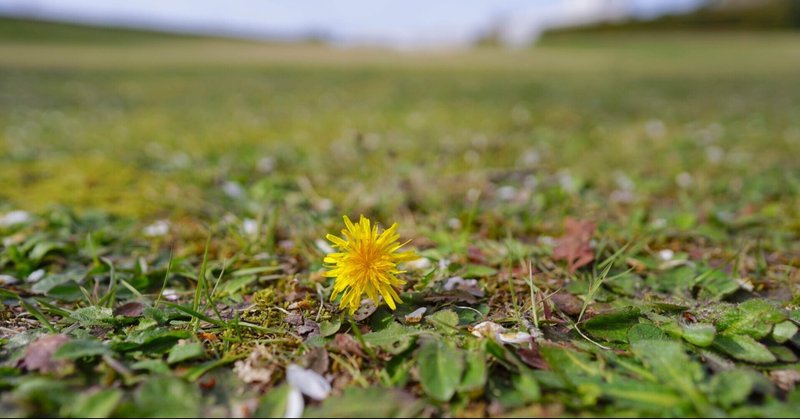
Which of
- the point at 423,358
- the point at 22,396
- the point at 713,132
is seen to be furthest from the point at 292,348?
the point at 713,132

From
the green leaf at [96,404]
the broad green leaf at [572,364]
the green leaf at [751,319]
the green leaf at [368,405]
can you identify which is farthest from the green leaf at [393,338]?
the green leaf at [751,319]

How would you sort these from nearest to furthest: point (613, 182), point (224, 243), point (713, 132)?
point (224, 243)
point (613, 182)
point (713, 132)

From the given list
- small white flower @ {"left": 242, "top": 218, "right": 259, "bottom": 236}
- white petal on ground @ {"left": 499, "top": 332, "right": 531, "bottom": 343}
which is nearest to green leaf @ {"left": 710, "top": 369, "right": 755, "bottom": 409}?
white petal on ground @ {"left": 499, "top": 332, "right": 531, "bottom": 343}


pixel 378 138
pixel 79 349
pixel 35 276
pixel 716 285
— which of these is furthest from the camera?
pixel 378 138

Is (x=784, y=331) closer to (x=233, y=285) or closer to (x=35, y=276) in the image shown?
(x=233, y=285)

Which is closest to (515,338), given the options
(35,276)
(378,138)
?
(35,276)

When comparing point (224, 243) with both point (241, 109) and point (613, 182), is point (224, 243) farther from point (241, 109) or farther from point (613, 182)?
point (241, 109)
